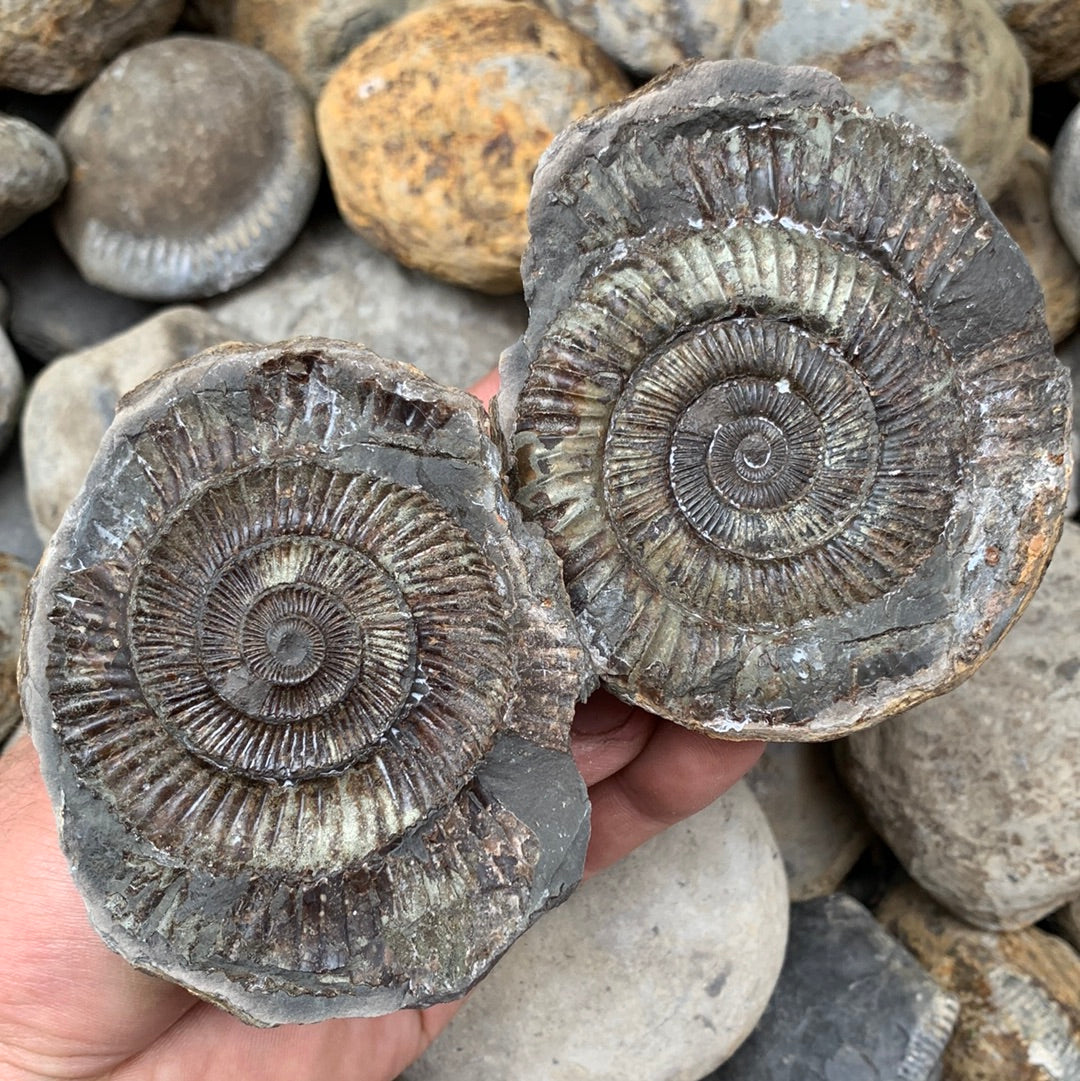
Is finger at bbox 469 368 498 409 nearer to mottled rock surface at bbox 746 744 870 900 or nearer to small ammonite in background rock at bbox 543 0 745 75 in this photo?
small ammonite in background rock at bbox 543 0 745 75

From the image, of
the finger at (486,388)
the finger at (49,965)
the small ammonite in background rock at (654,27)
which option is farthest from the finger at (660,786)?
the small ammonite in background rock at (654,27)

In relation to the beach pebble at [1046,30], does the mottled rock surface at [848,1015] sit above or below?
below

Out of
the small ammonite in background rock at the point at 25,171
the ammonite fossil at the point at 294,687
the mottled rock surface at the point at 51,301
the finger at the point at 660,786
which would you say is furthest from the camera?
the mottled rock surface at the point at 51,301

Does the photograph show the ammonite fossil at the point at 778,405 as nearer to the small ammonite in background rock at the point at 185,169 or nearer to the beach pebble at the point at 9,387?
the small ammonite in background rock at the point at 185,169

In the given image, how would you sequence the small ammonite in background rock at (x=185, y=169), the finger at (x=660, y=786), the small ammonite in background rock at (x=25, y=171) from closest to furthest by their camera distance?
1. the finger at (x=660, y=786)
2. the small ammonite in background rock at (x=25, y=171)
3. the small ammonite in background rock at (x=185, y=169)

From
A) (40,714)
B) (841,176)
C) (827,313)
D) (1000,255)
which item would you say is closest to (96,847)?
(40,714)

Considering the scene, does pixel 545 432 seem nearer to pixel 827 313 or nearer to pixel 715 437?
pixel 715 437
